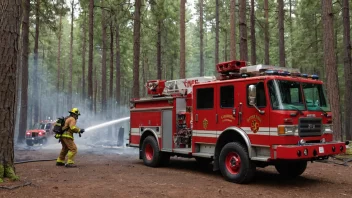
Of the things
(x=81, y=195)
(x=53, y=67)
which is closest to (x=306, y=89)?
(x=81, y=195)

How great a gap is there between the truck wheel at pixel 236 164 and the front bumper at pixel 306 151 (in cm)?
78

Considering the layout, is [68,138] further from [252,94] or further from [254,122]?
[252,94]

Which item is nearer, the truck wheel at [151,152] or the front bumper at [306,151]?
the front bumper at [306,151]

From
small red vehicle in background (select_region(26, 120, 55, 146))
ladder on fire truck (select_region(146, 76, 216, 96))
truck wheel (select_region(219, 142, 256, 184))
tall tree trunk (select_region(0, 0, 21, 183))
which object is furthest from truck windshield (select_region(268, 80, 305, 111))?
small red vehicle in background (select_region(26, 120, 55, 146))

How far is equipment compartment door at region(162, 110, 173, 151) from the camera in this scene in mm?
10406

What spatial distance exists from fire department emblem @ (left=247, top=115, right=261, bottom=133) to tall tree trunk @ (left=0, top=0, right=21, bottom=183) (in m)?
5.41

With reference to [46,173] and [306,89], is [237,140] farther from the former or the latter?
[46,173]

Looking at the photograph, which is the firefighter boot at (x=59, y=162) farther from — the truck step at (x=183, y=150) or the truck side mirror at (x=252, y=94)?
the truck side mirror at (x=252, y=94)

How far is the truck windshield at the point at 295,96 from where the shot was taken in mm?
7418

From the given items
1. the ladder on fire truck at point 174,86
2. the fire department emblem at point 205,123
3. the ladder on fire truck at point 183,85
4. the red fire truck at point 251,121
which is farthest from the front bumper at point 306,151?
the ladder on fire truck at point 183,85

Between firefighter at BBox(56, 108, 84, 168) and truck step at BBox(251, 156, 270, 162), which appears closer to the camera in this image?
truck step at BBox(251, 156, 270, 162)

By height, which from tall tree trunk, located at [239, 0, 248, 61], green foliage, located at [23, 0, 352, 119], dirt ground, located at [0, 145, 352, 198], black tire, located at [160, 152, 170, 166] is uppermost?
green foliage, located at [23, 0, 352, 119]

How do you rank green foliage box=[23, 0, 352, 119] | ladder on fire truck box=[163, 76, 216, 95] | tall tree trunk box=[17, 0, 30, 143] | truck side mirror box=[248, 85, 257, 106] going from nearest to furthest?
truck side mirror box=[248, 85, 257, 106] < ladder on fire truck box=[163, 76, 216, 95] < tall tree trunk box=[17, 0, 30, 143] < green foliage box=[23, 0, 352, 119]

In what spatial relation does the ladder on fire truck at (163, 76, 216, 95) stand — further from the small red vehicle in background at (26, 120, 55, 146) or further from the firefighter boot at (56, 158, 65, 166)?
the small red vehicle in background at (26, 120, 55, 146)
